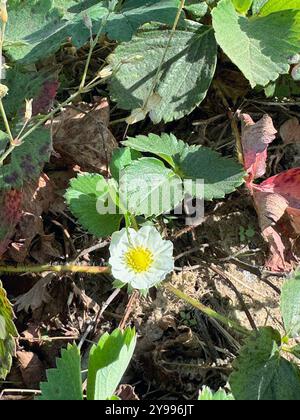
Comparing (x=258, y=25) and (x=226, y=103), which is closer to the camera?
(x=258, y=25)

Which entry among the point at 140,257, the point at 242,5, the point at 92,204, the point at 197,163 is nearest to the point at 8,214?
the point at 92,204

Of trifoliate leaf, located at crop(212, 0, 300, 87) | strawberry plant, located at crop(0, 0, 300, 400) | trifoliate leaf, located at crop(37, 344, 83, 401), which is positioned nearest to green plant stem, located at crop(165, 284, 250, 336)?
strawberry plant, located at crop(0, 0, 300, 400)

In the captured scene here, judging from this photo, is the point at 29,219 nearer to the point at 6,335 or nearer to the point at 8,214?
the point at 8,214

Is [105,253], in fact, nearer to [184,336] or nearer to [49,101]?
[184,336]

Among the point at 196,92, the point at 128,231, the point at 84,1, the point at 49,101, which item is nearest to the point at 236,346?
the point at 128,231

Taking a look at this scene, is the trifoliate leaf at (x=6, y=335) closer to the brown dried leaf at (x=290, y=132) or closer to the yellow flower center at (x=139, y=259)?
the yellow flower center at (x=139, y=259)

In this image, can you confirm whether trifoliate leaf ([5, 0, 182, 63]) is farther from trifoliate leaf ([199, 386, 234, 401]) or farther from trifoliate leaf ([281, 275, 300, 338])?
trifoliate leaf ([199, 386, 234, 401])

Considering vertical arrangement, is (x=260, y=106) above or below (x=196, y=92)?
below

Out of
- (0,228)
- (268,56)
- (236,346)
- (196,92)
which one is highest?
(268,56)
